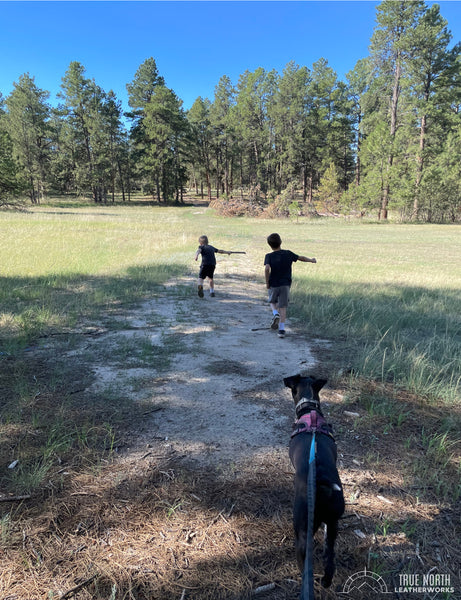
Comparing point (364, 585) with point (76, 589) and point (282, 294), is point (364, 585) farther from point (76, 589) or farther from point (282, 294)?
point (282, 294)

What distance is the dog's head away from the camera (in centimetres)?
237

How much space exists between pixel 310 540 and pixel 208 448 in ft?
5.30

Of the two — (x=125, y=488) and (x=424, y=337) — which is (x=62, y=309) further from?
(x=424, y=337)

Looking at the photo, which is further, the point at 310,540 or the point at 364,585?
the point at 364,585

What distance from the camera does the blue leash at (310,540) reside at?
1.34m

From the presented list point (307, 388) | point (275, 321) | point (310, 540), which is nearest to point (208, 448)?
point (307, 388)

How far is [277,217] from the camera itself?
41906 mm

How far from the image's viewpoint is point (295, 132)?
166 ft

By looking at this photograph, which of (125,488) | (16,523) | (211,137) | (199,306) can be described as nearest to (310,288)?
(199,306)

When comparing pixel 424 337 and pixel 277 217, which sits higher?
pixel 277 217

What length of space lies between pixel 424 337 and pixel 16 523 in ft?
21.1

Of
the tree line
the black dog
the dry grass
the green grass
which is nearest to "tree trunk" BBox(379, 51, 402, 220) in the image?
the tree line

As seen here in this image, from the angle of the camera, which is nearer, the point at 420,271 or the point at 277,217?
the point at 420,271

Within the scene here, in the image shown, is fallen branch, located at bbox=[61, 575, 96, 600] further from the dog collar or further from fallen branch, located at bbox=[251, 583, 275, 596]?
the dog collar
